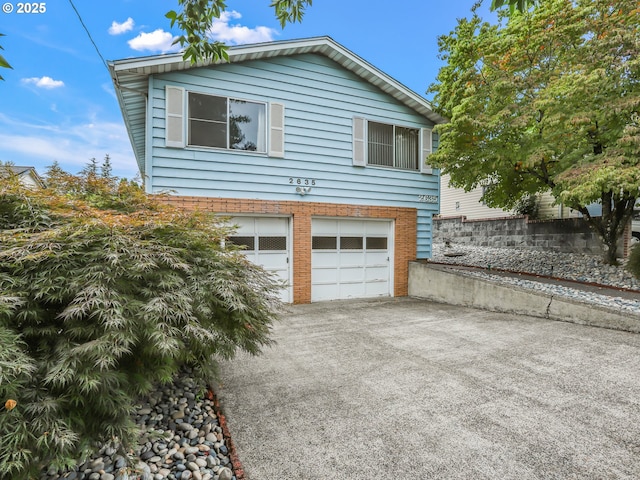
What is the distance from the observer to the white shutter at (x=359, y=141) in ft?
26.7

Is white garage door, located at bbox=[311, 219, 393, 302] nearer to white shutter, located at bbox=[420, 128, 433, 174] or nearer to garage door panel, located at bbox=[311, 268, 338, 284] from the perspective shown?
garage door panel, located at bbox=[311, 268, 338, 284]

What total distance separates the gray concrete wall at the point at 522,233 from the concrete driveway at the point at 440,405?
554 cm

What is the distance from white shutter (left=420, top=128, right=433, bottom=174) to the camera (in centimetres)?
888

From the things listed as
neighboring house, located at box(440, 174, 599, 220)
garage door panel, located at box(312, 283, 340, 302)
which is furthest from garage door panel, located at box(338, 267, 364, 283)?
neighboring house, located at box(440, 174, 599, 220)

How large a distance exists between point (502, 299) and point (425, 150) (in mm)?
4250

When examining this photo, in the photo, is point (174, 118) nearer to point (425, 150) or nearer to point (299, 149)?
point (299, 149)

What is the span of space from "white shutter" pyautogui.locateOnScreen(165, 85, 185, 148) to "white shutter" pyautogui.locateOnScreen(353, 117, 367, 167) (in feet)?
12.6

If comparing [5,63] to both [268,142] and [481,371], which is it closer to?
[481,371]

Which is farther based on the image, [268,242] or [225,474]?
[268,242]

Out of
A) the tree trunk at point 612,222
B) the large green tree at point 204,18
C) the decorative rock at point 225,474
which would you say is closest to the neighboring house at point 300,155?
the large green tree at point 204,18

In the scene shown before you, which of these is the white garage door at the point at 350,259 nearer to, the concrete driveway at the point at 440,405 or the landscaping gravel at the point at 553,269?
the landscaping gravel at the point at 553,269

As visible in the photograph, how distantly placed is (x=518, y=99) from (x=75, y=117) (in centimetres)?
1601

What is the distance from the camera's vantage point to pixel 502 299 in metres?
6.70

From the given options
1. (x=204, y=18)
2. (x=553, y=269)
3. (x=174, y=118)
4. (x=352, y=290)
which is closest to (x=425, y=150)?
(x=352, y=290)
